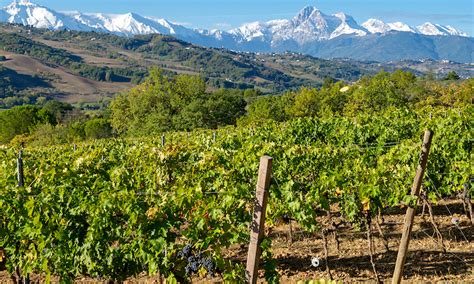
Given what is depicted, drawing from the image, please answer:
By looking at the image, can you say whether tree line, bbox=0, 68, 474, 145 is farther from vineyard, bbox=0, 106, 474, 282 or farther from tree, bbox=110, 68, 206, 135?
vineyard, bbox=0, 106, 474, 282

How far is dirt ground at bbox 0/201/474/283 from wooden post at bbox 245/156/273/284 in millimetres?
3135

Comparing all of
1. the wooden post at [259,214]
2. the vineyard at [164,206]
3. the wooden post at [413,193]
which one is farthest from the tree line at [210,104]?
the wooden post at [259,214]

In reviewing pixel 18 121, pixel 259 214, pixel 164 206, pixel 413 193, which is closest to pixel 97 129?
pixel 18 121

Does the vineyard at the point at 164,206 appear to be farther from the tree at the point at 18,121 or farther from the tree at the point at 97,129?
the tree at the point at 18,121

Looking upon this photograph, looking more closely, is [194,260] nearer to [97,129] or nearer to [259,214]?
Answer: [259,214]

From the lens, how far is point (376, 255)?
926cm

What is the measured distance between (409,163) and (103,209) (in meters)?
5.88

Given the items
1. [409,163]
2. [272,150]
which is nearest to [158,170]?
[272,150]

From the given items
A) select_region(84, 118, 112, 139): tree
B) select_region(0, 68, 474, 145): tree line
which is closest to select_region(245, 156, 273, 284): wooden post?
select_region(0, 68, 474, 145): tree line

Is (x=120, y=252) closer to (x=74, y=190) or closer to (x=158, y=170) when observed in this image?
(x=74, y=190)

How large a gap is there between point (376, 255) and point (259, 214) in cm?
557

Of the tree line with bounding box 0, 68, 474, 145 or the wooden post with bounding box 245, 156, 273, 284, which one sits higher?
the wooden post with bounding box 245, 156, 273, 284

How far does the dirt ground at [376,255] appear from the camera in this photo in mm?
8258

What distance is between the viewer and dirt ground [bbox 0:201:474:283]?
325 inches
